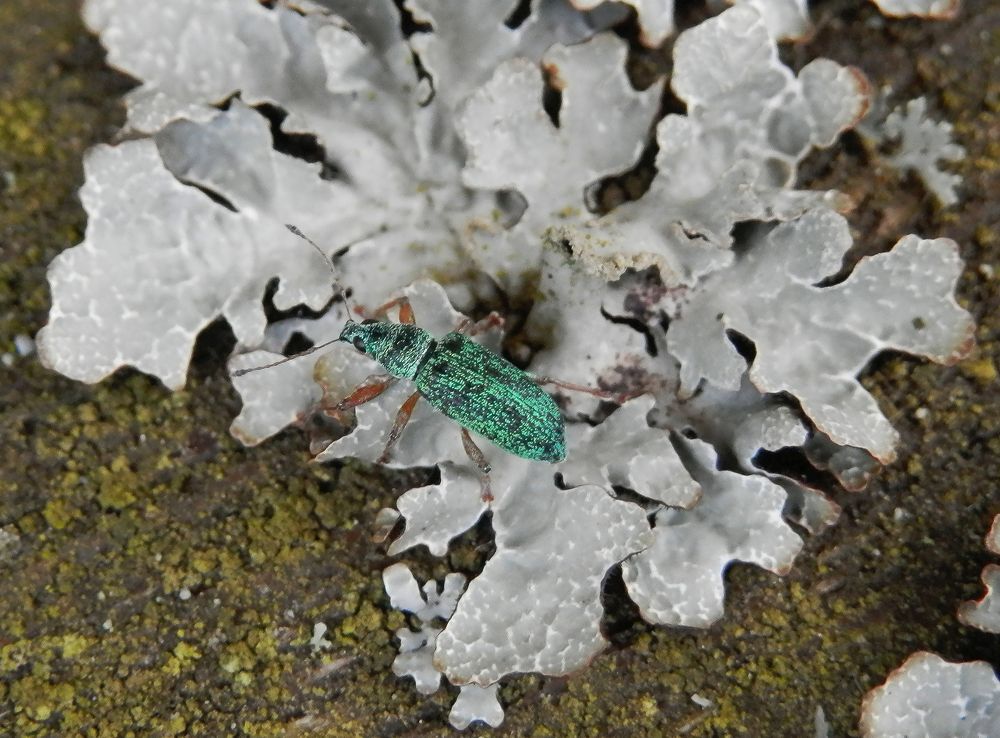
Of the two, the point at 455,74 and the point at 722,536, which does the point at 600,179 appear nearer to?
the point at 455,74

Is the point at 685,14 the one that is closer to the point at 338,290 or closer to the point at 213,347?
the point at 338,290

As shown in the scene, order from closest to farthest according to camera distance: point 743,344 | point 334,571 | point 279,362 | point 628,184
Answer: point 279,362 → point 334,571 → point 743,344 → point 628,184

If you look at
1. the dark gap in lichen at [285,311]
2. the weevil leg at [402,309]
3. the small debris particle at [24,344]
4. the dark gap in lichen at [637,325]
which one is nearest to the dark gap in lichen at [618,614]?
the dark gap in lichen at [637,325]

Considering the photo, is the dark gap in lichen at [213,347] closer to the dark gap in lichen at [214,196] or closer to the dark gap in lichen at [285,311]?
the dark gap in lichen at [285,311]

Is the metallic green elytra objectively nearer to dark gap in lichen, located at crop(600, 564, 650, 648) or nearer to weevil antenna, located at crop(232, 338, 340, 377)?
weevil antenna, located at crop(232, 338, 340, 377)

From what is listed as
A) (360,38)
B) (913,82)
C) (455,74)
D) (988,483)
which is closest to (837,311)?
(988,483)

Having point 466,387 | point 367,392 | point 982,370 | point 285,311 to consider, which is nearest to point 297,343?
point 285,311
